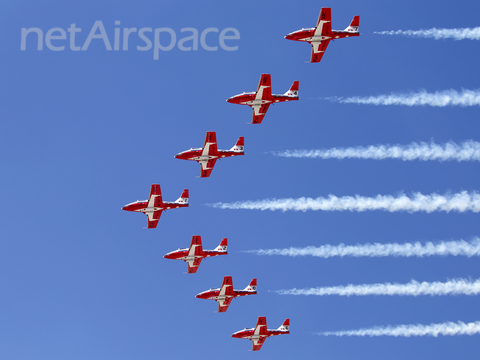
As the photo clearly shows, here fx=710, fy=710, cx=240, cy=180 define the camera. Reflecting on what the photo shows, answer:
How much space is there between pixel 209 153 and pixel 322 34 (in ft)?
64.8

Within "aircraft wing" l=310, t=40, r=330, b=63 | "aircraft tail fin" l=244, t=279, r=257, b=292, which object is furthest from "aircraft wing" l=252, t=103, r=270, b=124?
"aircraft tail fin" l=244, t=279, r=257, b=292

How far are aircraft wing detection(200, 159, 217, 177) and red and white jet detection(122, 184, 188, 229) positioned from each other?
5105 millimetres

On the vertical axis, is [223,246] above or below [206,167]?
below

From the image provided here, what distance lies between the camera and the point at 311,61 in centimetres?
8375

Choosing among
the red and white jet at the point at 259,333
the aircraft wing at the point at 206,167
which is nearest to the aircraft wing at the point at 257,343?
the red and white jet at the point at 259,333

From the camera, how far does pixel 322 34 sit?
82375mm

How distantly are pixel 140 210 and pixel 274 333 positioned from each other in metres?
24.0

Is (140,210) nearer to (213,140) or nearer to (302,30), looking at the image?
(213,140)

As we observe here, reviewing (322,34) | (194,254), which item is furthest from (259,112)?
(194,254)

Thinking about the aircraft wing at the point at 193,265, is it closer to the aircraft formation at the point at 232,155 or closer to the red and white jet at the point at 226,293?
the aircraft formation at the point at 232,155

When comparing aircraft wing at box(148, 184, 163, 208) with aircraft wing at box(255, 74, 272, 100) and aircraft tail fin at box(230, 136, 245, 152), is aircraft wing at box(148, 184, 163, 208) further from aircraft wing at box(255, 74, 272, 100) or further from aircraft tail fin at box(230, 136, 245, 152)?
aircraft wing at box(255, 74, 272, 100)

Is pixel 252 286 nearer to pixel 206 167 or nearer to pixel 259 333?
pixel 259 333

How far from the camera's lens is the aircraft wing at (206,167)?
8875 centimetres

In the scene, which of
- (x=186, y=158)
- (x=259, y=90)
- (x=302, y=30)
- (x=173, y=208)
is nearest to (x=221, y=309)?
(x=173, y=208)
